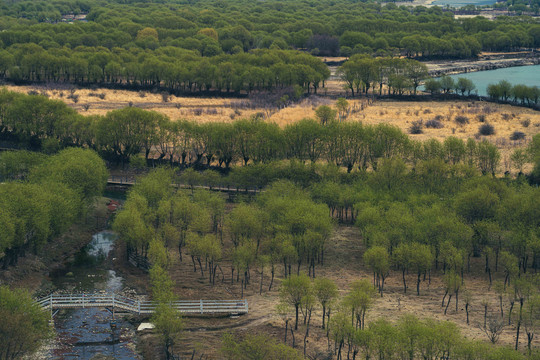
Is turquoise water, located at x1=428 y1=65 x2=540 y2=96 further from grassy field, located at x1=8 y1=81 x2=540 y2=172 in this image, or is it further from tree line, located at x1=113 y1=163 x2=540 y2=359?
tree line, located at x1=113 y1=163 x2=540 y2=359

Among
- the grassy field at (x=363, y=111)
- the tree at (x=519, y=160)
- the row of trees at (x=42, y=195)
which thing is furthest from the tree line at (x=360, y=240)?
the grassy field at (x=363, y=111)

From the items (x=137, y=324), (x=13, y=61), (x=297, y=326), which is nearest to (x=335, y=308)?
(x=297, y=326)

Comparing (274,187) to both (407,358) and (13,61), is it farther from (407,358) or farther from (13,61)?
(13,61)

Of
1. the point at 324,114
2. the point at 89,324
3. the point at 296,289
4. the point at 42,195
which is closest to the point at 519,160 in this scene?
the point at 324,114

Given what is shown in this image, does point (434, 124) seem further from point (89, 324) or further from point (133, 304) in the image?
point (89, 324)

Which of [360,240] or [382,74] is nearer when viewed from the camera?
[360,240]

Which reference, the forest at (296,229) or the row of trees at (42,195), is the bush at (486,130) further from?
the row of trees at (42,195)

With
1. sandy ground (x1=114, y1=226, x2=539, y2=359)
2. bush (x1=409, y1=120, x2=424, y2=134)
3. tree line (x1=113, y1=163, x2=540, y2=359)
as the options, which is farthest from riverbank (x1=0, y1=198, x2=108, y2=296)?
bush (x1=409, y1=120, x2=424, y2=134)
